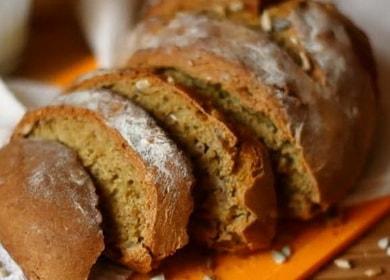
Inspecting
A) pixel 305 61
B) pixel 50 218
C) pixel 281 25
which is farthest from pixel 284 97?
pixel 50 218

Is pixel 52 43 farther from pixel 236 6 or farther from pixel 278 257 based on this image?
pixel 278 257

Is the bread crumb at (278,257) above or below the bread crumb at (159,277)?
below

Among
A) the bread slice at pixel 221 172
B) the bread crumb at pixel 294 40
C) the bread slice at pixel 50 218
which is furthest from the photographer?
the bread crumb at pixel 294 40

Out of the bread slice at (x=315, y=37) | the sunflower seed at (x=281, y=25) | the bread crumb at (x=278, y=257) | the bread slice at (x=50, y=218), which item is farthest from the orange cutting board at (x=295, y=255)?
the sunflower seed at (x=281, y=25)

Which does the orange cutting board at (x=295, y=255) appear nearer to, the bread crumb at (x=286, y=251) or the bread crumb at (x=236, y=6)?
the bread crumb at (x=286, y=251)

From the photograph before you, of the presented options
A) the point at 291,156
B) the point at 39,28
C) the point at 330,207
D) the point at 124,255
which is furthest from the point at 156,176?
the point at 39,28

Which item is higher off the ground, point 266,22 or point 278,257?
point 266,22

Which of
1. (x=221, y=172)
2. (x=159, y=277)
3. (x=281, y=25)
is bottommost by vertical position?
(x=159, y=277)
